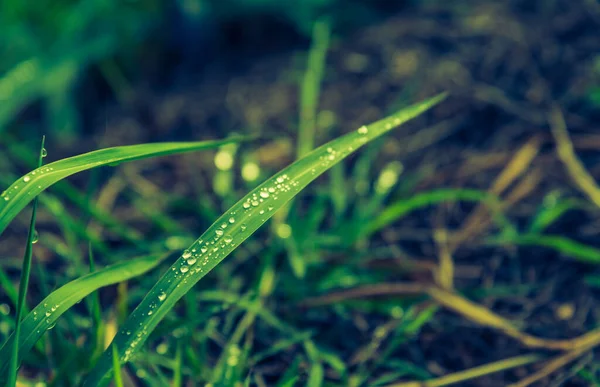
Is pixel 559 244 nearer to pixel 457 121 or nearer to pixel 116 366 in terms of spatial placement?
pixel 457 121

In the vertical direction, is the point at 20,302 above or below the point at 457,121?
below

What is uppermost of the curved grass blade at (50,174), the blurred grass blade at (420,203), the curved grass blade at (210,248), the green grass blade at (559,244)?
the curved grass blade at (50,174)

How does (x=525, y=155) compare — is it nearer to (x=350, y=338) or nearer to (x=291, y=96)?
(x=350, y=338)

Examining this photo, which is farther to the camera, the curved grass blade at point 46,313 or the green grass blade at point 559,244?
the green grass blade at point 559,244

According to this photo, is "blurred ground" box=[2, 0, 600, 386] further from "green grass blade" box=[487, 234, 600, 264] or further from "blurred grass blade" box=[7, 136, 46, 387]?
"blurred grass blade" box=[7, 136, 46, 387]

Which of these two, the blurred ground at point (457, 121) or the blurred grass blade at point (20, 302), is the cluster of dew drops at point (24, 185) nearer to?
the blurred grass blade at point (20, 302)

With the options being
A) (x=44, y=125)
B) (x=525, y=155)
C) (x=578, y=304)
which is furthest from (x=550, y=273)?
(x=44, y=125)

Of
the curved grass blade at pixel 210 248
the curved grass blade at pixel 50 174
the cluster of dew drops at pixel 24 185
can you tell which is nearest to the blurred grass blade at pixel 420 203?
the curved grass blade at pixel 210 248

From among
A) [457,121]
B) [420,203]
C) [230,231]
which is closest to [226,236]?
[230,231]
